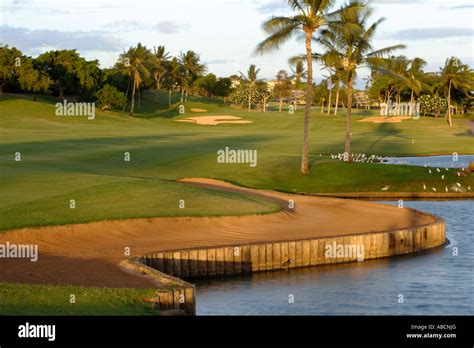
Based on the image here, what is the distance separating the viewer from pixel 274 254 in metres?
28.1

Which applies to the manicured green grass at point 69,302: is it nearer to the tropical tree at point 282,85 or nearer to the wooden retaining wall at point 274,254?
the wooden retaining wall at point 274,254

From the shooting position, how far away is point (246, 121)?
122688mm

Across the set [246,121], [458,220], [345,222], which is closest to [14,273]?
[345,222]

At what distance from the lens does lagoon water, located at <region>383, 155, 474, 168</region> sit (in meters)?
68.7

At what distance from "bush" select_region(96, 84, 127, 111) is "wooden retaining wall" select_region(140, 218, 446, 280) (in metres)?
96.8

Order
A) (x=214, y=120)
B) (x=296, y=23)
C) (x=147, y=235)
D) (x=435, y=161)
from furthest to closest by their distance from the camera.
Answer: (x=214, y=120)
(x=435, y=161)
(x=296, y=23)
(x=147, y=235)

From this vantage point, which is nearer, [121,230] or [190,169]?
[121,230]

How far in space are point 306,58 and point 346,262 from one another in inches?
962

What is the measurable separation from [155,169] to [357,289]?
29.4m

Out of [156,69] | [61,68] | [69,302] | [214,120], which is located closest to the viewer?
[69,302]

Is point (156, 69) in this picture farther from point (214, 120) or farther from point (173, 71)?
point (214, 120)

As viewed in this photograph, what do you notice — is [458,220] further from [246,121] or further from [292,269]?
[246,121]

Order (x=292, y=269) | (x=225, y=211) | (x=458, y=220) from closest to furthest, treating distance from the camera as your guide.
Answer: (x=292, y=269)
(x=225, y=211)
(x=458, y=220)

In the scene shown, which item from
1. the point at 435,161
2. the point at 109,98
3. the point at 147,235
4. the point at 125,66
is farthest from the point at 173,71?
the point at 147,235
